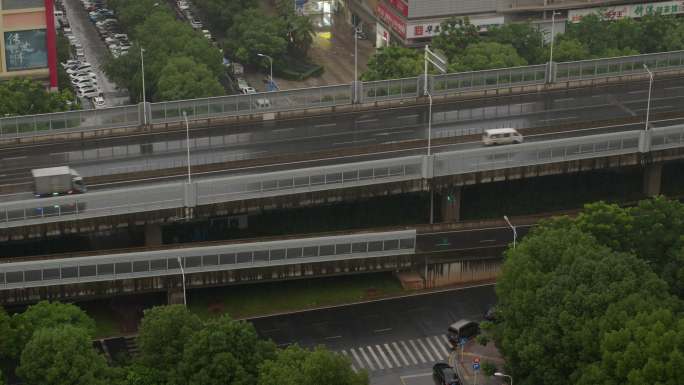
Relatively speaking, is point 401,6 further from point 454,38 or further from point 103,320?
point 103,320

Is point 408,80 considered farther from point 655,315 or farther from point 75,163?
point 655,315

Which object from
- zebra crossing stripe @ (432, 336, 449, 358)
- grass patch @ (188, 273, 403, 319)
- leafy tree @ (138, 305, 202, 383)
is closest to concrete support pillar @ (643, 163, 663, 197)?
grass patch @ (188, 273, 403, 319)

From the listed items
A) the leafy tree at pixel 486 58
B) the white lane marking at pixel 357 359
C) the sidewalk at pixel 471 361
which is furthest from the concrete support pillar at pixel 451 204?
the leafy tree at pixel 486 58

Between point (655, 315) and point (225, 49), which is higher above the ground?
point (225, 49)

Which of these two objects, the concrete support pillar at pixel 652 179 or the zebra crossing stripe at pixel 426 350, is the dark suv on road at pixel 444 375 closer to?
the zebra crossing stripe at pixel 426 350

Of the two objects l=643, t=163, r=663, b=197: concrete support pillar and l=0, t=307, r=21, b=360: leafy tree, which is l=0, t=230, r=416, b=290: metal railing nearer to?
l=0, t=307, r=21, b=360: leafy tree

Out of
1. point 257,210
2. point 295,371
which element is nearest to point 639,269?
point 295,371
